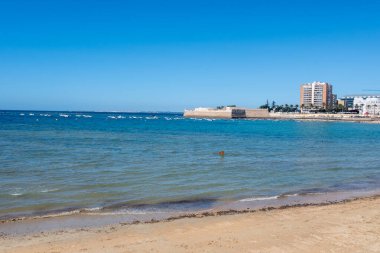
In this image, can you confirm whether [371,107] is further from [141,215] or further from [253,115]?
[141,215]

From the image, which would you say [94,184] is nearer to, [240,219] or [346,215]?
[240,219]

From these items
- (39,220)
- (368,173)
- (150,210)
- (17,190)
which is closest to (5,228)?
(39,220)

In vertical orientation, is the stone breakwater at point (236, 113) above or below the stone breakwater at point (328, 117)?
above

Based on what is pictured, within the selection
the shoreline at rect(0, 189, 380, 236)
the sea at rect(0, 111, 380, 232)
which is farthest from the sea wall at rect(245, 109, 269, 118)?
the shoreline at rect(0, 189, 380, 236)

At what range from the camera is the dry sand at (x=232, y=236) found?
8414 millimetres

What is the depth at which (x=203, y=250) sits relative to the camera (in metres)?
8.27

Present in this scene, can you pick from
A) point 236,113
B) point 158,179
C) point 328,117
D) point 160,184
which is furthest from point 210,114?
point 160,184

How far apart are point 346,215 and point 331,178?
8.21m

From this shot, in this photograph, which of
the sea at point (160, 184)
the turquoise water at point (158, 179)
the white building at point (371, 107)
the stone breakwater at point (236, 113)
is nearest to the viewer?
the sea at point (160, 184)

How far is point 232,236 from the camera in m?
9.27

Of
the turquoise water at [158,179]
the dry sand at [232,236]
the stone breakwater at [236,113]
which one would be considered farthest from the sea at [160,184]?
the stone breakwater at [236,113]

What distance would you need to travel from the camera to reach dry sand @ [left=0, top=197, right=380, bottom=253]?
8414 mm

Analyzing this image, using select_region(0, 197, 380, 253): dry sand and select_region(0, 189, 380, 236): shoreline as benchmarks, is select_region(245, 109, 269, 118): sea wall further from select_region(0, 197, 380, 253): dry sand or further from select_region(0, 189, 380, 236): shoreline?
select_region(0, 197, 380, 253): dry sand

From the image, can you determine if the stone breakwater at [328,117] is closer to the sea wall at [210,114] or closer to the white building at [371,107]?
Answer: the sea wall at [210,114]
